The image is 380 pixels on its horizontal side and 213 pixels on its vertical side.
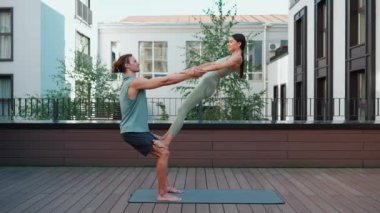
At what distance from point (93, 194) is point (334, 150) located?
5.00 metres

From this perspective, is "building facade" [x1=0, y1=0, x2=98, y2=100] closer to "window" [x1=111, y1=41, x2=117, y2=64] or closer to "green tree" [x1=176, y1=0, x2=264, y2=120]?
"window" [x1=111, y1=41, x2=117, y2=64]

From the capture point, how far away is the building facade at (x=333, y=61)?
12.4 m

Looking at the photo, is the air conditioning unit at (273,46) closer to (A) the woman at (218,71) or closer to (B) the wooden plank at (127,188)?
(B) the wooden plank at (127,188)

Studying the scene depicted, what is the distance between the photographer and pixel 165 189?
657 cm

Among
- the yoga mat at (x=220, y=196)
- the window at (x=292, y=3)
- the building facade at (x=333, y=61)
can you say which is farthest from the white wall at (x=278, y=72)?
the yoga mat at (x=220, y=196)

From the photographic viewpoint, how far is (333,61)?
627 inches

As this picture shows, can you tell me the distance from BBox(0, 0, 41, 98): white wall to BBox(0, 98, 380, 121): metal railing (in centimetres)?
849

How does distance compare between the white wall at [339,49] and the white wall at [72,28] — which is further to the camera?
the white wall at [72,28]

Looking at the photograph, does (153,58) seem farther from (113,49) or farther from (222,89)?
(222,89)

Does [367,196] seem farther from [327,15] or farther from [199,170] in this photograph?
[327,15]

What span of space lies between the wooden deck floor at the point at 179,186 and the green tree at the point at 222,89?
221cm

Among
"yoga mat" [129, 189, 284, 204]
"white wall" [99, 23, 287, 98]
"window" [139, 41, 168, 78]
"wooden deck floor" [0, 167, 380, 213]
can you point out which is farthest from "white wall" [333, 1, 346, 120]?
"window" [139, 41, 168, 78]

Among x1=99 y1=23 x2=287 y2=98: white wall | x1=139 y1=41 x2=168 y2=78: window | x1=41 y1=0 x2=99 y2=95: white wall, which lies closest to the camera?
x1=41 y1=0 x2=99 y2=95: white wall

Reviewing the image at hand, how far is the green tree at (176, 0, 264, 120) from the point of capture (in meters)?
12.1
